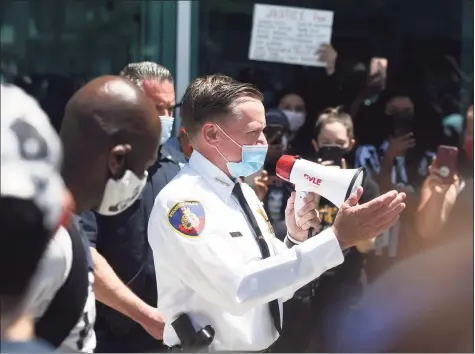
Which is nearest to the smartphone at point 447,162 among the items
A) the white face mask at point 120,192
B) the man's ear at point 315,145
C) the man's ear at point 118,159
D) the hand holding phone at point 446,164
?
the hand holding phone at point 446,164

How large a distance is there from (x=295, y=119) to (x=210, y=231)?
2826mm

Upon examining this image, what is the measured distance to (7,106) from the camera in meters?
1.57

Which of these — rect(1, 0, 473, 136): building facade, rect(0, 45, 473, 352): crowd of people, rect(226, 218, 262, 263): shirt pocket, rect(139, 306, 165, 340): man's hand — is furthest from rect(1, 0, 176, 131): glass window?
rect(226, 218, 262, 263): shirt pocket

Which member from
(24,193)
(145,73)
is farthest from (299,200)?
(24,193)

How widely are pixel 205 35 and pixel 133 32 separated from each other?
1.41 feet

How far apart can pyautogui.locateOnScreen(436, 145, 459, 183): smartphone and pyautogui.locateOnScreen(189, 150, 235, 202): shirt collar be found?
2033 mm

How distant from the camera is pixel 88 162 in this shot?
1688mm

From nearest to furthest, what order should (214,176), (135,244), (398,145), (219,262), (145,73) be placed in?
(219,262) → (214,176) → (135,244) → (145,73) → (398,145)

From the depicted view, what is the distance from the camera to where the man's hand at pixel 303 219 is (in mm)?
2713

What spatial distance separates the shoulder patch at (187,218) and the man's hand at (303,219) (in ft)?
1.44

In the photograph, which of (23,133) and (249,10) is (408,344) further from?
(23,133)

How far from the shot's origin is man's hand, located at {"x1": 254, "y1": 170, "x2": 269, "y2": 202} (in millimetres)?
4051

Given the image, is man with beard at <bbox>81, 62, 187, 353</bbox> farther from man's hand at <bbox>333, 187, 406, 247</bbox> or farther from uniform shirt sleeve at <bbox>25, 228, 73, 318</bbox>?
uniform shirt sleeve at <bbox>25, 228, 73, 318</bbox>

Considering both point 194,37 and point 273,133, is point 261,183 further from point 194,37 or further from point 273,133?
point 194,37
